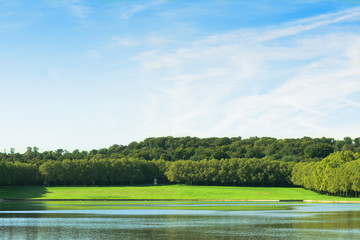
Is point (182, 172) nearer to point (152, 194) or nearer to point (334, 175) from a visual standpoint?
point (152, 194)

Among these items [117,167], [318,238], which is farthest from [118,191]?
[318,238]

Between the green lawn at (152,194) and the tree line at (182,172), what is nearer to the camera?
the green lawn at (152,194)

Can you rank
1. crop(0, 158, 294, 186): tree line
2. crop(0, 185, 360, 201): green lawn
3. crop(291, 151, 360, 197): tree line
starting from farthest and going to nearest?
1. crop(0, 158, 294, 186): tree line
2. crop(0, 185, 360, 201): green lawn
3. crop(291, 151, 360, 197): tree line

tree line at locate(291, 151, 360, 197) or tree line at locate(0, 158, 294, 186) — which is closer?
tree line at locate(291, 151, 360, 197)

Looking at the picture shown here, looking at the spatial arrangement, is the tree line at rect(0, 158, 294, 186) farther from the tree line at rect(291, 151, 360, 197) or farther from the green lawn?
the green lawn

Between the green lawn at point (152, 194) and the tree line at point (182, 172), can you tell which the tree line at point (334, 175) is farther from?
the tree line at point (182, 172)

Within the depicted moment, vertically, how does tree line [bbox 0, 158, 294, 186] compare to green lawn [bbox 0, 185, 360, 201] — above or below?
above

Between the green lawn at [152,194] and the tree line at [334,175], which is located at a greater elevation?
the tree line at [334,175]

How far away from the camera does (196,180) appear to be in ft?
637

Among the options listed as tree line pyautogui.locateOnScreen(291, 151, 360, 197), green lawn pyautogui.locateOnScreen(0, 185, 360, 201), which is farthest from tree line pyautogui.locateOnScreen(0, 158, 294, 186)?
green lawn pyautogui.locateOnScreen(0, 185, 360, 201)

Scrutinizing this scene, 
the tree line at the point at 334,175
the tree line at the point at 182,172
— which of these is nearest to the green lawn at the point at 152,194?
the tree line at the point at 334,175

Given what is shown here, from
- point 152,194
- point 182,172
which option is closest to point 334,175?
point 152,194

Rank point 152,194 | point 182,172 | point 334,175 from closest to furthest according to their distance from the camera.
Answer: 1. point 334,175
2. point 152,194
3. point 182,172

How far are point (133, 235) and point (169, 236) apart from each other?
3575 millimetres
